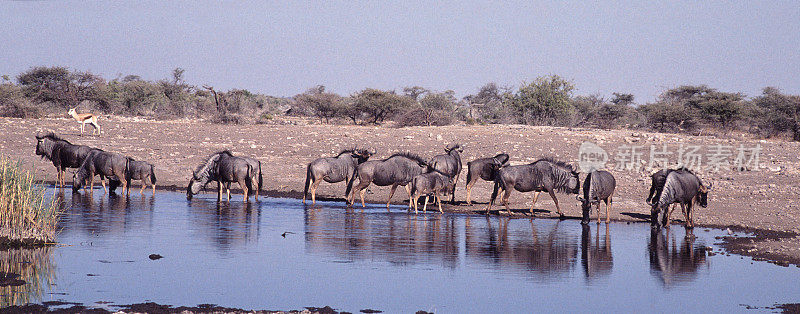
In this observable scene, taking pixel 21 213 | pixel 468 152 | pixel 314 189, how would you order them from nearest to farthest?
pixel 21 213 < pixel 314 189 < pixel 468 152

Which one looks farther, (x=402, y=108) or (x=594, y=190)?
(x=402, y=108)

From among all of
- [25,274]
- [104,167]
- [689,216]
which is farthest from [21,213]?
[689,216]

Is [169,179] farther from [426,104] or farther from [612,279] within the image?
[426,104]

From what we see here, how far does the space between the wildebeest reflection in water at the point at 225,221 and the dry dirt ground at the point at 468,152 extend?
277cm

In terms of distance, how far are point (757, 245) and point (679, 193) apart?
2.02 metres

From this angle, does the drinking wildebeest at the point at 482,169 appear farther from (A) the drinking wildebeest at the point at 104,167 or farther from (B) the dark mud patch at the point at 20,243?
(B) the dark mud patch at the point at 20,243

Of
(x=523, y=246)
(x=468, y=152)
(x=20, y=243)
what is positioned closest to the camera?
(x=20, y=243)

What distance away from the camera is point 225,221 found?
594 inches

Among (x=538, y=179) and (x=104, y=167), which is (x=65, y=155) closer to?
(x=104, y=167)

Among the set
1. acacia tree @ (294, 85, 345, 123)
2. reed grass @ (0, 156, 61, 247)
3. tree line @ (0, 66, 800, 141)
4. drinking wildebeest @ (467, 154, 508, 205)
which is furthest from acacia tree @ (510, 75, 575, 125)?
reed grass @ (0, 156, 61, 247)

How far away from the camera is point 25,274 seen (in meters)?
9.32

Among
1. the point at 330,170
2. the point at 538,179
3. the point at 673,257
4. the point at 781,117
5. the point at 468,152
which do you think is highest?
the point at 781,117

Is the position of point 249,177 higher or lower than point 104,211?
higher

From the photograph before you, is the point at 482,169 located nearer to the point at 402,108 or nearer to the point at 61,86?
the point at 402,108
